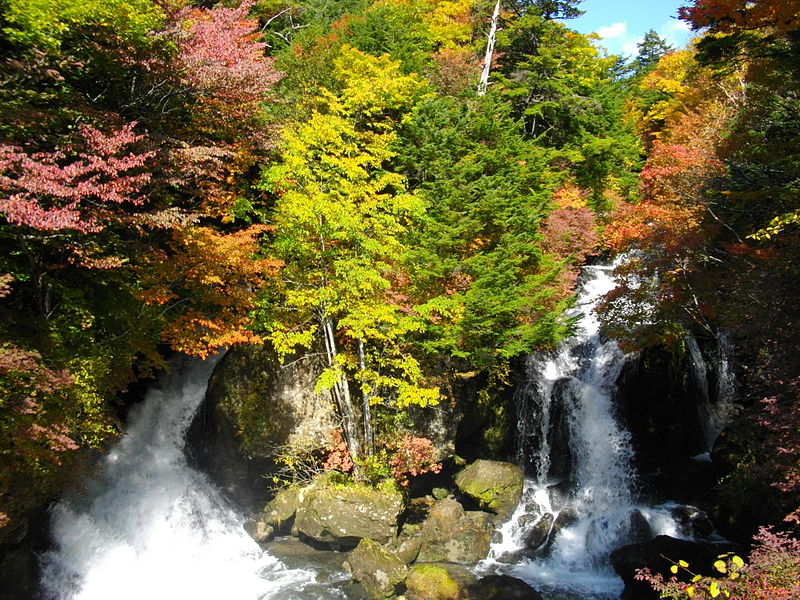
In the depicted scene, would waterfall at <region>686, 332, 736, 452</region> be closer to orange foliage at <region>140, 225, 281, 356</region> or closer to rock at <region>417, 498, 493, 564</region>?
rock at <region>417, 498, 493, 564</region>

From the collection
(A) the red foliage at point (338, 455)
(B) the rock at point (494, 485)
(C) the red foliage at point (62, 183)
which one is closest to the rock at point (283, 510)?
(A) the red foliage at point (338, 455)

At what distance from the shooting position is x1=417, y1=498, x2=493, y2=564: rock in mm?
12039

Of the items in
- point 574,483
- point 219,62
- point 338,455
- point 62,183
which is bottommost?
point 574,483

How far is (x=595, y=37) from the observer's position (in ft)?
102

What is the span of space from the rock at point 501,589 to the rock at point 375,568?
173 centimetres

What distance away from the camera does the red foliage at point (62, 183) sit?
6.83m

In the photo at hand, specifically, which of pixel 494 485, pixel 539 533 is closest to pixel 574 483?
pixel 539 533

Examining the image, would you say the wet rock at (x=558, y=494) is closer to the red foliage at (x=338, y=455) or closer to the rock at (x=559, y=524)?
the rock at (x=559, y=524)

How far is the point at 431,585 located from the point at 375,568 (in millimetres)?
1377

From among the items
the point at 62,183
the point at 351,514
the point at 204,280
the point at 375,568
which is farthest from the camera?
the point at 351,514

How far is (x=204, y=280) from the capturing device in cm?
1052

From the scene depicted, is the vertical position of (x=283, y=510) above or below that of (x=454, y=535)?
above

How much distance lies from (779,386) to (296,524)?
11.5 meters

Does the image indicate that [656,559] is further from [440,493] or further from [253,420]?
[253,420]
